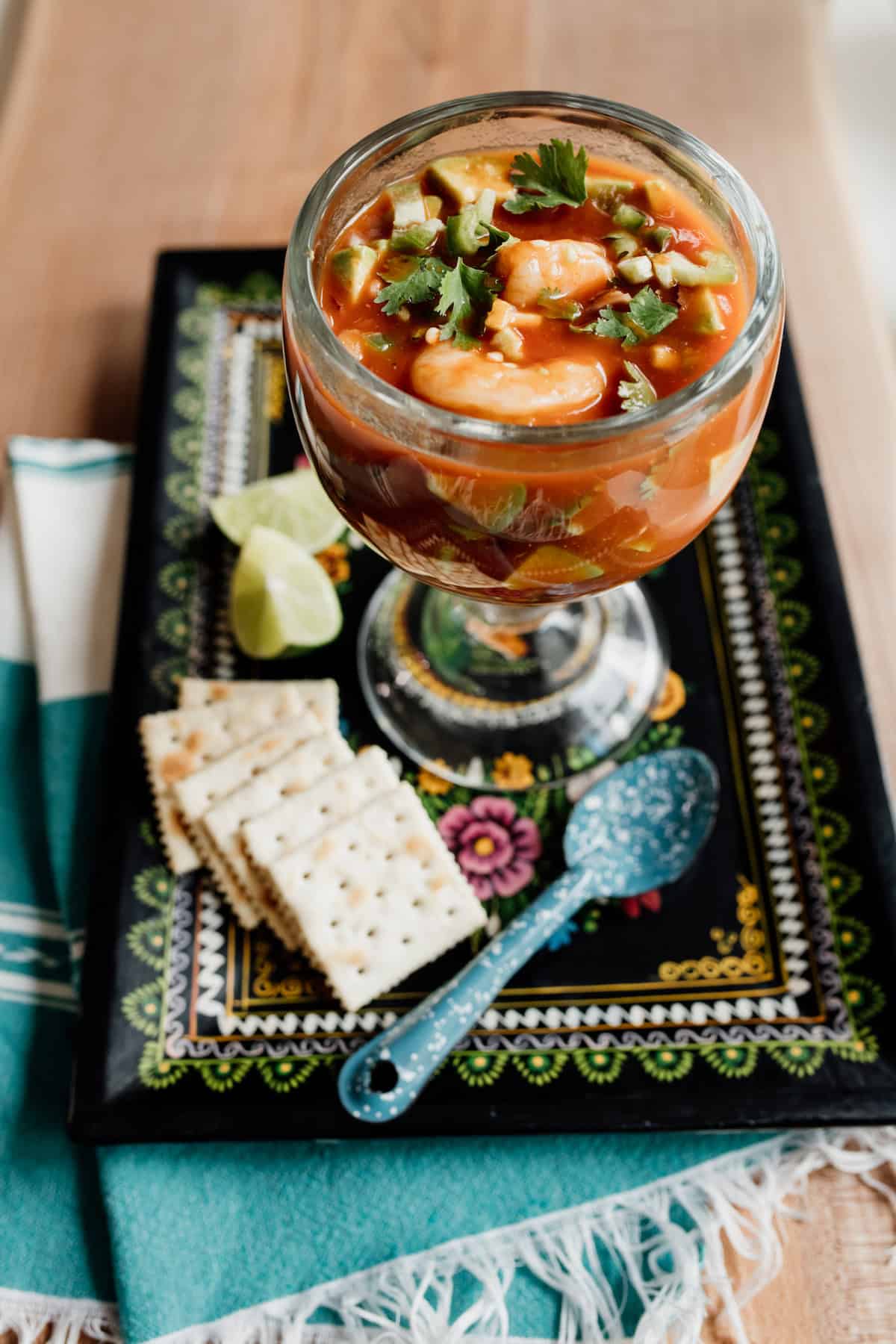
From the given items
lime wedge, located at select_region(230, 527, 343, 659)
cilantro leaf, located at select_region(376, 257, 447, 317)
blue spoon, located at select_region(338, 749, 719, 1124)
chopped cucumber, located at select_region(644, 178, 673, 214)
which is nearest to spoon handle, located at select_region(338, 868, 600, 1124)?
blue spoon, located at select_region(338, 749, 719, 1124)

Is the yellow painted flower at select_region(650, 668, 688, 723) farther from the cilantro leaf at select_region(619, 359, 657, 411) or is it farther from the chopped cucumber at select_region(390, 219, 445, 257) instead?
the chopped cucumber at select_region(390, 219, 445, 257)

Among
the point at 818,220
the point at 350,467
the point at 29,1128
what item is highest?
the point at 818,220

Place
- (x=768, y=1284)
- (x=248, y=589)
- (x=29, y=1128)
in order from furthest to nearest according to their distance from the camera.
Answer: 1. (x=248, y=589)
2. (x=29, y=1128)
3. (x=768, y=1284)

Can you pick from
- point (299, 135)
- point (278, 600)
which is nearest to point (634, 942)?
point (278, 600)

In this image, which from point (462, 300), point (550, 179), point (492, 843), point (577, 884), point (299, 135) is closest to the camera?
point (462, 300)

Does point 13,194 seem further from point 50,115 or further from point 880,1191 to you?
point 880,1191

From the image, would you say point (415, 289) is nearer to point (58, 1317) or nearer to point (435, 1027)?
point (435, 1027)

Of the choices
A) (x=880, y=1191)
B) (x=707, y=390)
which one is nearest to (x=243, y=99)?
(x=707, y=390)
